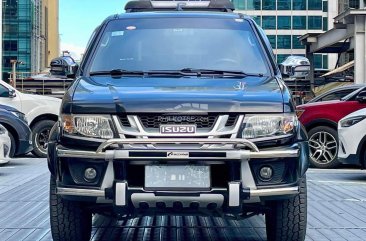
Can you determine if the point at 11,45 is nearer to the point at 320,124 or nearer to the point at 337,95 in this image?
the point at 337,95

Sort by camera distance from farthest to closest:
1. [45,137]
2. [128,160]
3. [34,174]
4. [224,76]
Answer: [45,137] → [34,174] → [224,76] → [128,160]

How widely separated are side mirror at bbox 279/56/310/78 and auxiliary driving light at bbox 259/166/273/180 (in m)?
1.66

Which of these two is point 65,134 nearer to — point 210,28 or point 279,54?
point 210,28

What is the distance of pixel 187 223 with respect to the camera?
6.28m

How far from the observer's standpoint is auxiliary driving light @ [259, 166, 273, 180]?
426 centimetres

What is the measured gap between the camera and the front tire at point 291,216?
184 inches

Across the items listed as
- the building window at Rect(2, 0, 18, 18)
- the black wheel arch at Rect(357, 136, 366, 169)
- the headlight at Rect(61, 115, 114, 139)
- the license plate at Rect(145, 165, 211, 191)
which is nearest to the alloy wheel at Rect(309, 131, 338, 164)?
the black wheel arch at Rect(357, 136, 366, 169)

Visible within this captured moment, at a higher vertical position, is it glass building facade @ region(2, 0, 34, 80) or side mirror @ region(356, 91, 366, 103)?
glass building facade @ region(2, 0, 34, 80)

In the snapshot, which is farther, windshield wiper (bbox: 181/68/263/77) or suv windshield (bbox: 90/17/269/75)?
suv windshield (bbox: 90/17/269/75)

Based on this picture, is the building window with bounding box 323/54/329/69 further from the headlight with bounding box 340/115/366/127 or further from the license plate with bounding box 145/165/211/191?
the license plate with bounding box 145/165/211/191

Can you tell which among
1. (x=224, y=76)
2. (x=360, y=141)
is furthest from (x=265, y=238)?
(x=360, y=141)

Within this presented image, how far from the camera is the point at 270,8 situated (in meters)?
87.8

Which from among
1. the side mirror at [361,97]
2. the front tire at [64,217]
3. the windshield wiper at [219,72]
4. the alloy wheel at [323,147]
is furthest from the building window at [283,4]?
→ the front tire at [64,217]

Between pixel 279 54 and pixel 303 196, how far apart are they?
8481 centimetres
